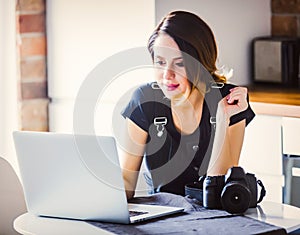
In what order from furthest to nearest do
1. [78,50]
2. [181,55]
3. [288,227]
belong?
1. [78,50]
2. [181,55]
3. [288,227]

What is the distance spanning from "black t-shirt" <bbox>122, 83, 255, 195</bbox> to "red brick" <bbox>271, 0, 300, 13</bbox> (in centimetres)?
121

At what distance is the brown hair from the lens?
231 centimetres

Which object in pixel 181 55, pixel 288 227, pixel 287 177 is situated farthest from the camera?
pixel 287 177

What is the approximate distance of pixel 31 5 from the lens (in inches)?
128

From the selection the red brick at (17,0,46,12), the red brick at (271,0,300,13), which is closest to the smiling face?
the red brick at (17,0,46,12)

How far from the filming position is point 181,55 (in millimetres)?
2289

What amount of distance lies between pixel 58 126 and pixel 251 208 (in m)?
1.42

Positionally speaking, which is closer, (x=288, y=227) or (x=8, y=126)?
(x=288, y=227)

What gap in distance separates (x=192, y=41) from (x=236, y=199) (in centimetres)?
54

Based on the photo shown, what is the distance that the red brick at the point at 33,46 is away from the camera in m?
3.25

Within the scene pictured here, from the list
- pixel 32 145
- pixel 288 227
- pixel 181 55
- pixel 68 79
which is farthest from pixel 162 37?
pixel 68 79

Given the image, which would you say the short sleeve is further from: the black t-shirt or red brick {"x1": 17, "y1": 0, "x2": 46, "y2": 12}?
red brick {"x1": 17, "y1": 0, "x2": 46, "y2": 12}

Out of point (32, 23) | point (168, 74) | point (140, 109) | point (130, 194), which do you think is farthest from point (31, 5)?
point (130, 194)

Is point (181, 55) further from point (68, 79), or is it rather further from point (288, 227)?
point (68, 79)
